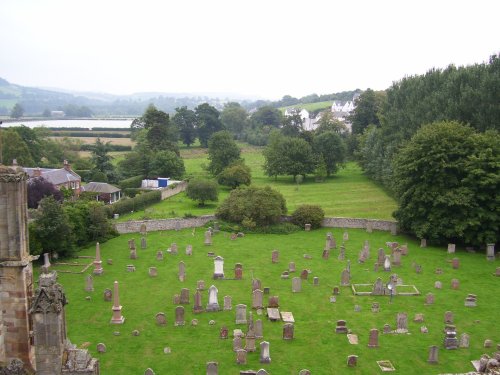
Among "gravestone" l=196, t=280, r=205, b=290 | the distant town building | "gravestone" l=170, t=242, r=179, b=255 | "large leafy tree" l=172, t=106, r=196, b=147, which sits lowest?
"gravestone" l=196, t=280, r=205, b=290

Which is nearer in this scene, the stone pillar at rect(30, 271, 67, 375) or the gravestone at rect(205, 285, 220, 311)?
the stone pillar at rect(30, 271, 67, 375)

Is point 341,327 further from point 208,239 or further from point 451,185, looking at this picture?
point 451,185

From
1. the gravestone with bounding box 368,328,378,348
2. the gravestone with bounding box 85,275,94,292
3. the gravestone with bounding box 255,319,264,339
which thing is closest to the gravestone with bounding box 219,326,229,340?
the gravestone with bounding box 255,319,264,339

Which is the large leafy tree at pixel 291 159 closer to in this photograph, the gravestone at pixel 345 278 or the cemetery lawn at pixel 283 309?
the cemetery lawn at pixel 283 309

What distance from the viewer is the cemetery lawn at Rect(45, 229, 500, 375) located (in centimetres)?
1966

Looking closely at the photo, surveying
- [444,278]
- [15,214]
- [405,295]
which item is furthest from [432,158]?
[15,214]

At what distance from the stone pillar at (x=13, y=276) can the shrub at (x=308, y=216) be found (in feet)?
92.0

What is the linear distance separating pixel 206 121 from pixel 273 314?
73.2 meters

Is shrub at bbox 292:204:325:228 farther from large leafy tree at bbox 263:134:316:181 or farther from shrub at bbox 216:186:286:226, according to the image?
large leafy tree at bbox 263:134:316:181

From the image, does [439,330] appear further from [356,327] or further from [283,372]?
[283,372]

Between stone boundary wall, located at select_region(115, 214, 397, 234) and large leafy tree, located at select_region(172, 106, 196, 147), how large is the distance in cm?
5499

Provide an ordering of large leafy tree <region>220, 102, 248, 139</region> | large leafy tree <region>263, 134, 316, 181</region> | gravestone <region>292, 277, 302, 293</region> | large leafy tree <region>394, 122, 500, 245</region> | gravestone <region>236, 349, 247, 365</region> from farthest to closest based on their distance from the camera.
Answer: large leafy tree <region>220, 102, 248, 139</region> → large leafy tree <region>263, 134, 316, 181</region> → large leafy tree <region>394, 122, 500, 245</region> → gravestone <region>292, 277, 302, 293</region> → gravestone <region>236, 349, 247, 365</region>

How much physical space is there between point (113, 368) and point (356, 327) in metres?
10.3

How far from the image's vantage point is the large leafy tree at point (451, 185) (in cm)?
3381
